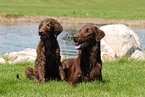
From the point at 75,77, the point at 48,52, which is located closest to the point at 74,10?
the point at 48,52

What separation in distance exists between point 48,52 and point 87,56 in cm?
112

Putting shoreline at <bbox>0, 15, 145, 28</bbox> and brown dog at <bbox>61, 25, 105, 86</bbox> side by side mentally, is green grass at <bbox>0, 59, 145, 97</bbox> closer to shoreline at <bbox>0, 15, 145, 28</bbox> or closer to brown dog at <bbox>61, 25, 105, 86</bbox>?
brown dog at <bbox>61, 25, 105, 86</bbox>

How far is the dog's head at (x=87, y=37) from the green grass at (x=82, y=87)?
3.49 feet

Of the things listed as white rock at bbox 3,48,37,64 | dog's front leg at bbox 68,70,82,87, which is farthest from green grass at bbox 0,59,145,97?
white rock at bbox 3,48,37,64

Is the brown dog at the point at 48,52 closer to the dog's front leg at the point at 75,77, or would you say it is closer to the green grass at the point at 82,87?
the green grass at the point at 82,87

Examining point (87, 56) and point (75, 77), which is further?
point (75, 77)

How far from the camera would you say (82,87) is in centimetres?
610

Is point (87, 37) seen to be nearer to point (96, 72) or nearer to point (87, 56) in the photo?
point (87, 56)

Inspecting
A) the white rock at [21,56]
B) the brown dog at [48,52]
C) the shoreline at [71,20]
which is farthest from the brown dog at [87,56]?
the shoreline at [71,20]

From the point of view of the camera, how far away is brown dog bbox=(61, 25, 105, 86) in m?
5.91

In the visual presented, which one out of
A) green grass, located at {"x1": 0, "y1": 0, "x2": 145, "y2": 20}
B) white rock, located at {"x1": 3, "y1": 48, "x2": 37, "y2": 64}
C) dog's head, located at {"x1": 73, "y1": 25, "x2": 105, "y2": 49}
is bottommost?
white rock, located at {"x1": 3, "y1": 48, "x2": 37, "y2": 64}

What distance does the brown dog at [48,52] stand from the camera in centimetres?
631

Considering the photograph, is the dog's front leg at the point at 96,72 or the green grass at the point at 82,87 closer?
the green grass at the point at 82,87

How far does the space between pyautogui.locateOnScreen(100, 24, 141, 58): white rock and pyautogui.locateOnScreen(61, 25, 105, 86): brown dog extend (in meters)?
5.45
